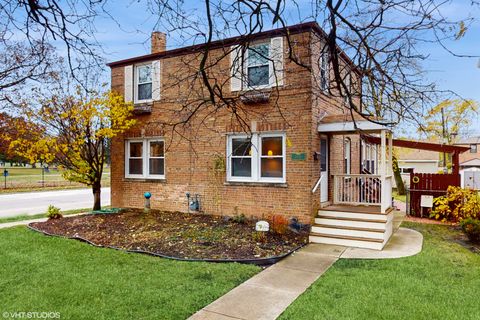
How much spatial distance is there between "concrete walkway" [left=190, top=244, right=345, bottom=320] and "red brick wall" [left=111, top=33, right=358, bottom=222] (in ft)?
8.15

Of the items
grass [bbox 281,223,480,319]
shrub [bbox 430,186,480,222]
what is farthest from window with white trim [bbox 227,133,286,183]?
shrub [bbox 430,186,480,222]

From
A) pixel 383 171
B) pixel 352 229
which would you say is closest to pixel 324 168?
pixel 383 171

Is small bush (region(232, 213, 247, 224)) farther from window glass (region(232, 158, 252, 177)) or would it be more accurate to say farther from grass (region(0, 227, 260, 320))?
grass (region(0, 227, 260, 320))

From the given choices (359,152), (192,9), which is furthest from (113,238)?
(359,152)

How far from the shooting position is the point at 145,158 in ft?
40.7

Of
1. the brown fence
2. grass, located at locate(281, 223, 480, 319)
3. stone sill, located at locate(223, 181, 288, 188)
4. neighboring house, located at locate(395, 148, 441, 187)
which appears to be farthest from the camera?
neighboring house, located at locate(395, 148, 441, 187)

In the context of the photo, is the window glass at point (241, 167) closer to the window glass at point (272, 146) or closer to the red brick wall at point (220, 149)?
the red brick wall at point (220, 149)

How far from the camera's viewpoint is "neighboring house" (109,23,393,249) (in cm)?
898

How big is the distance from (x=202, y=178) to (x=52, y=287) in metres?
6.16

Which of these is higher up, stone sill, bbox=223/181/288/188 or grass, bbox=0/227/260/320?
stone sill, bbox=223/181/288/188

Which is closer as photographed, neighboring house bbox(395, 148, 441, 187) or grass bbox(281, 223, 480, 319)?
grass bbox(281, 223, 480, 319)

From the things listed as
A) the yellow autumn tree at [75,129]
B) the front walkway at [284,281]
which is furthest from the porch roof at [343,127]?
the yellow autumn tree at [75,129]

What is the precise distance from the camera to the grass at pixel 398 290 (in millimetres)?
4418

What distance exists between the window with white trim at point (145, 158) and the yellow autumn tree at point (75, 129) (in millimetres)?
864
